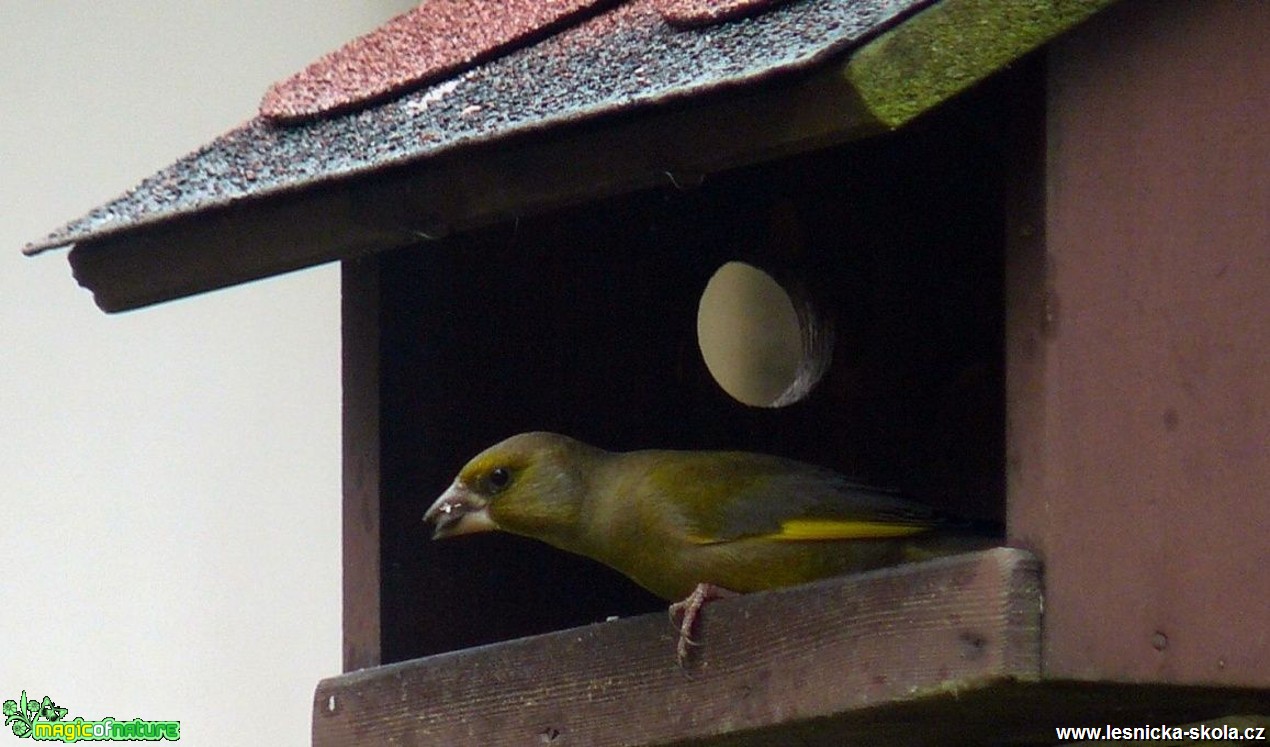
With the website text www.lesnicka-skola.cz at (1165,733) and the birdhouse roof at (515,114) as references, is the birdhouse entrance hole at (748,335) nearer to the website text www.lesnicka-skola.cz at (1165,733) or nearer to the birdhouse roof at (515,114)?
the birdhouse roof at (515,114)

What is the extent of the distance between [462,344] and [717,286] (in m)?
1.55

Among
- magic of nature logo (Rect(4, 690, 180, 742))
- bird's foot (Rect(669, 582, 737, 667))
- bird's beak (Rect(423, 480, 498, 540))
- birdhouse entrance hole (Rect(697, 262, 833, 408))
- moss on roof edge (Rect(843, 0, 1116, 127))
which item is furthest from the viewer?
magic of nature logo (Rect(4, 690, 180, 742))

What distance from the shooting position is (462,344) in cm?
340

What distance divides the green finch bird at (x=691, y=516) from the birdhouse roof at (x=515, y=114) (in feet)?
1.65

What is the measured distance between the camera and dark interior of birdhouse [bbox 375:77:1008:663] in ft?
11.2

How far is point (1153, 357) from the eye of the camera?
2420 mm

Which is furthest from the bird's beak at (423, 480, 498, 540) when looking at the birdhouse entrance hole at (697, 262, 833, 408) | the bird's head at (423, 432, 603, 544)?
the birdhouse entrance hole at (697, 262, 833, 408)

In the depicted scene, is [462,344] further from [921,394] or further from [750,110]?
[750,110]

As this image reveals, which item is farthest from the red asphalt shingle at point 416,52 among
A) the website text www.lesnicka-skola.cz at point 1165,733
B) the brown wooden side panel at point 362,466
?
the website text www.lesnicka-skola.cz at point 1165,733

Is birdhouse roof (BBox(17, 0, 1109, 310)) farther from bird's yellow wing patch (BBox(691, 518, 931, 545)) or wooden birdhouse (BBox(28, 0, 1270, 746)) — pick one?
bird's yellow wing patch (BBox(691, 518, 931, 545))

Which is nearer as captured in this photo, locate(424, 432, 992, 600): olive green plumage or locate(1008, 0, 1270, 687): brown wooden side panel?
locate(1008, 0, 1270, 687): brown wooden side panel

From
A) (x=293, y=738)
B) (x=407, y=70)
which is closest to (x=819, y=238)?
(x=407, y=70)

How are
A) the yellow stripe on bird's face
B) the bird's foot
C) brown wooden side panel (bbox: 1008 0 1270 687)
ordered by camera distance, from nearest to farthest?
1. brown wooden side panel (bbox: 1008 0 1270 687)
2. the bird's foot
3. the yellow stripe on bird's face

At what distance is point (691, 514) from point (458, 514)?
13.0 inches
